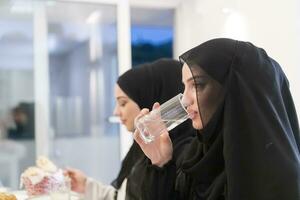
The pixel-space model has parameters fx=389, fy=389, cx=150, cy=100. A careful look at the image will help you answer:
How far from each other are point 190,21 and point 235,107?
2052mm

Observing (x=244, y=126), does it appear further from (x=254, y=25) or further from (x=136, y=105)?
(x=254, y=25)

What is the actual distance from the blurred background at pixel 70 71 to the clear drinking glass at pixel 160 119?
135 cm

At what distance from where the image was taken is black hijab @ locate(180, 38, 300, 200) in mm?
906

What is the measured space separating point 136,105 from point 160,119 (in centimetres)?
44

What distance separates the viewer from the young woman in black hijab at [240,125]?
908mm

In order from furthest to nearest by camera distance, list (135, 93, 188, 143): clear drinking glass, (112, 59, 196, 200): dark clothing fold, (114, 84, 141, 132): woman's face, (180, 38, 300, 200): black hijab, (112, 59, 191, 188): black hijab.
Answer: (114, 84, 141, 132): woman's face
(112, 59, 191, 188): black hijab
(112, 59, 196, 200): dark clothing fold
(135, 93, 188, 143): clear drinking glass
(180, 38, 300, 200): black hijab

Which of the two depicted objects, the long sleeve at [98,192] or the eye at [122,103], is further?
the long sleeve at [98,192]

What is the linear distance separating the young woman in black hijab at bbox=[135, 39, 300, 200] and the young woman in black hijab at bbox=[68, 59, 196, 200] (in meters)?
0.28

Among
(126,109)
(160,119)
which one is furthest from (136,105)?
(160,119)

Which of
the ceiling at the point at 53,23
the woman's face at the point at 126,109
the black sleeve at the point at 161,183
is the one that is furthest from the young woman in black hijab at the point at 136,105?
the ceiling at the point at 53,23

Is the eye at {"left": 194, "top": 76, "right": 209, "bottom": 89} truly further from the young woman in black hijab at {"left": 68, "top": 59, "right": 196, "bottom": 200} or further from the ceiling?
the ceiling

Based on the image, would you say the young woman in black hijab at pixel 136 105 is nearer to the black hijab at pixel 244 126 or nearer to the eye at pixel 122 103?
the eye at pixel 122 103

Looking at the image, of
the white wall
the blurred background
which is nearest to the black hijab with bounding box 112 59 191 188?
the white wall

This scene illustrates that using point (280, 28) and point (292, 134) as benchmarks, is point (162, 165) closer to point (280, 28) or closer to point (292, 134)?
point (292, 134)
